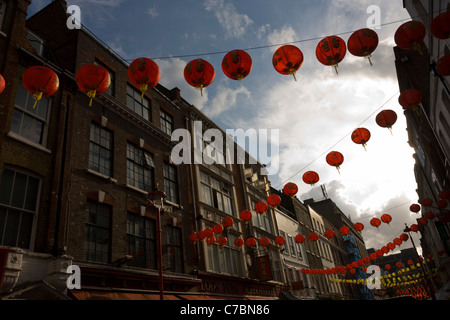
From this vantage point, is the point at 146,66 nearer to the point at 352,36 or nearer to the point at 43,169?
the point at 352,36

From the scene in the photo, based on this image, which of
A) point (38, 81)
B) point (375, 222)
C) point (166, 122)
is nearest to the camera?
point (38, 81)

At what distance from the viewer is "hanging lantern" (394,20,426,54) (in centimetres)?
728

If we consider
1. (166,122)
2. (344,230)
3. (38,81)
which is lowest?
(344,230)

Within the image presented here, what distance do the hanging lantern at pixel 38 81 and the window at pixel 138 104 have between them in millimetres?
8927

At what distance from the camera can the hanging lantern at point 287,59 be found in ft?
25.7

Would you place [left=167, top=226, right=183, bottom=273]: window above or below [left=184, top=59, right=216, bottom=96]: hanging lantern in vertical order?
below

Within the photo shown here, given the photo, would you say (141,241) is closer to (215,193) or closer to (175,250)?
→ (175,250)

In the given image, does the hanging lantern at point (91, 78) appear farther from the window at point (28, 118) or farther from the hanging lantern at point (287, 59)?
the window at point (28, 118)

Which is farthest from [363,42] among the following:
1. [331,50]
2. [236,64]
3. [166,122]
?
[166,122]

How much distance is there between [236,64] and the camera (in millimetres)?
7766

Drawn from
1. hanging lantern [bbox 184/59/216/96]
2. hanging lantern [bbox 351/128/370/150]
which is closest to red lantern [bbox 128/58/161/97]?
hanging lantern [bbox 184/59/216/96]

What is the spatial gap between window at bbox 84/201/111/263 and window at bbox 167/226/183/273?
393cm

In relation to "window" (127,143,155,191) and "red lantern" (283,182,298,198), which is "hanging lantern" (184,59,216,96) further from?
Answer: "red lantern" (283,182,298,198)

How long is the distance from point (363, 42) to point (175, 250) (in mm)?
12905
